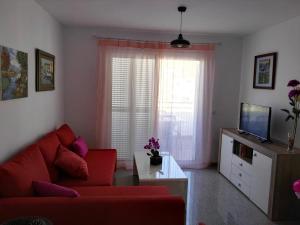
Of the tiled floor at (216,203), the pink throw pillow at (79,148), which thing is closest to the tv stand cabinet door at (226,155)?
the tiled floor at (216,203)

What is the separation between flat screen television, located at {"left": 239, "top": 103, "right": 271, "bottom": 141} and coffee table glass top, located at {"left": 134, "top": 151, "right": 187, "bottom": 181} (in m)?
1.27

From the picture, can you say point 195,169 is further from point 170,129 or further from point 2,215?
point 2,215

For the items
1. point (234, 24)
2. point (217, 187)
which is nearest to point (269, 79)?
point (234, 24)

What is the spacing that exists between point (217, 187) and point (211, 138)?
1.11m

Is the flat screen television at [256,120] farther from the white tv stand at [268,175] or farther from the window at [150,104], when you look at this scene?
the window at [150,104]

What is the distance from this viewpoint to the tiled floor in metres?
2.83

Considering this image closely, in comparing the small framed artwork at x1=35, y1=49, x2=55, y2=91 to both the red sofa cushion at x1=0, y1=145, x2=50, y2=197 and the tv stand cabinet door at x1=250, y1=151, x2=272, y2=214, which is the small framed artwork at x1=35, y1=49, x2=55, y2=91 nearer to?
the red sofa cushion at x1=0, y1=145, x2=50, y2=197

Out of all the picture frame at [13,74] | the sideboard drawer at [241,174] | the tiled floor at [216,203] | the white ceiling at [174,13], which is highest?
the white ceiling at [174,13]

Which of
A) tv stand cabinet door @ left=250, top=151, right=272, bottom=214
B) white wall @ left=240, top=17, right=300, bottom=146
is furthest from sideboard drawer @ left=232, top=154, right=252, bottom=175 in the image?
white wall @ left=240, top=17, right=300, bottom=146

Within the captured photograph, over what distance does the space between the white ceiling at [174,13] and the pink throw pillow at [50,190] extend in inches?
80.6

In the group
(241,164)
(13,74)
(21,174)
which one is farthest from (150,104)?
(21,174)

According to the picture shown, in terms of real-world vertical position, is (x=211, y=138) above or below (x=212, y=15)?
below

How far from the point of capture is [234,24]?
144 inches

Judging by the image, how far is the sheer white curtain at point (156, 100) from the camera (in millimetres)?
4238
